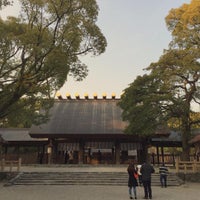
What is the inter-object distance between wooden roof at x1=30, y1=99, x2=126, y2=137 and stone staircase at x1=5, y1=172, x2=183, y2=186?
23.0ft

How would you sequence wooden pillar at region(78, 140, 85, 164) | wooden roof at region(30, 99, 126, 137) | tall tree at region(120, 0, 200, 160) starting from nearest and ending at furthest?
1. tall tree at region(120, 0, 200, 160)
2. wooden roof at region(30, 99, 126, 137)
3. wooden pillar at region(78, 140, 85, 164)

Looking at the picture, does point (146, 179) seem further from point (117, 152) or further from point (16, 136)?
point (16, 136)

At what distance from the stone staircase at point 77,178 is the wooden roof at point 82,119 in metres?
7.01

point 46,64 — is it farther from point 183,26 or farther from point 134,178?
point 183,26

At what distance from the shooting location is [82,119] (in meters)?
29.3

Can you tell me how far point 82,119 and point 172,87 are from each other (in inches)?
395

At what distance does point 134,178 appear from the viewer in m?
12.5

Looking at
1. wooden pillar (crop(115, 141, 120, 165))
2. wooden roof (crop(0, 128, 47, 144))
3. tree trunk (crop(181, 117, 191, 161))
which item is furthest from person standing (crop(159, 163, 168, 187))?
wooden roof (crop(0, 128, 47, 144))

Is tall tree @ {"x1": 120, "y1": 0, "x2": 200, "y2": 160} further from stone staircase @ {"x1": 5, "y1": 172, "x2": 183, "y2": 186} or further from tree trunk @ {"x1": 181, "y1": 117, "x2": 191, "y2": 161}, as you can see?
stone staircase @ {"x1": 5, "y1": 172, "x2": 183, "y2": 186}

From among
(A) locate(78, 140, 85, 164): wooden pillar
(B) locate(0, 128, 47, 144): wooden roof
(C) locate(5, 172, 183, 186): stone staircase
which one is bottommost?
(C) locate(5, 172, 183, 186): stone staircase

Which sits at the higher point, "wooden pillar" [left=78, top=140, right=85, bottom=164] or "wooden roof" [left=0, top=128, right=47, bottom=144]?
"wooden roof" [left=0, top=128, right=47, bottom=144]

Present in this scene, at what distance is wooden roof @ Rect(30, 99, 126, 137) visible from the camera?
26.9 m

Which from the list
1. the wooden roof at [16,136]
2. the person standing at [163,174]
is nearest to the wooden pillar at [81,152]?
the wooden roof at [16,136]

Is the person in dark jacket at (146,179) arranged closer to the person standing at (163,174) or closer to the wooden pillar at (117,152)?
the person standing at (163,174)
